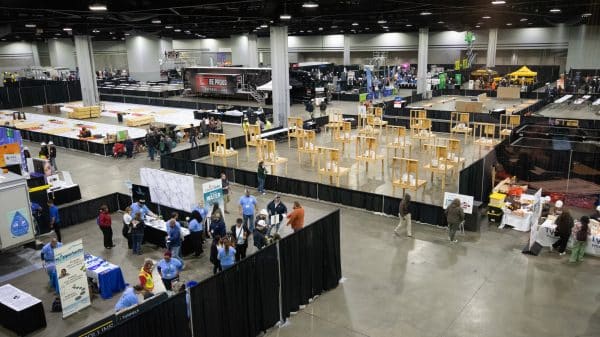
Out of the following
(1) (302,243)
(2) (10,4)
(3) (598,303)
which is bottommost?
(3) (598,303)

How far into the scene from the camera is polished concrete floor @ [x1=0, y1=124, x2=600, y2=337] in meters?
9.22

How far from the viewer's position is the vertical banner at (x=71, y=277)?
9711 mm

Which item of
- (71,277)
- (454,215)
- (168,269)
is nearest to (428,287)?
(454,215)

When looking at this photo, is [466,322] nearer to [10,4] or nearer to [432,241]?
[432,241]

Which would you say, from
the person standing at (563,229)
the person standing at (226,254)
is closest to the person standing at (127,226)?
the person standing at (226,254)

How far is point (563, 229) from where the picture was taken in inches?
472

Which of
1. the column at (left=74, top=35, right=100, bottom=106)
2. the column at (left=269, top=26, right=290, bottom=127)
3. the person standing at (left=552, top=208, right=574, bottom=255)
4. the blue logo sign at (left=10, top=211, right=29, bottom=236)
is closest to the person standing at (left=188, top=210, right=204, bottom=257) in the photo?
the blue logo sign at (left=10, top=211, right=29, bottom=236)

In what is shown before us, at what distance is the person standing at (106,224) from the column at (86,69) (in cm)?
2860

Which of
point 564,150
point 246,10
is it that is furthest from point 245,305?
point 246,10

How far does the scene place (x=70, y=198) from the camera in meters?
17.0

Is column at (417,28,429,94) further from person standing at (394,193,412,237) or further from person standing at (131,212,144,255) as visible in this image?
person standing at (131,212,144,255)

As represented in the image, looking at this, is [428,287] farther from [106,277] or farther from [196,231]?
[106,277]

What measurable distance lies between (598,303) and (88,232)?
537 inches

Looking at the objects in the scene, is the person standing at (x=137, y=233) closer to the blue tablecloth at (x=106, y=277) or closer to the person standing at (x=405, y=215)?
the blue tablecloth at (x=106, y=277)
